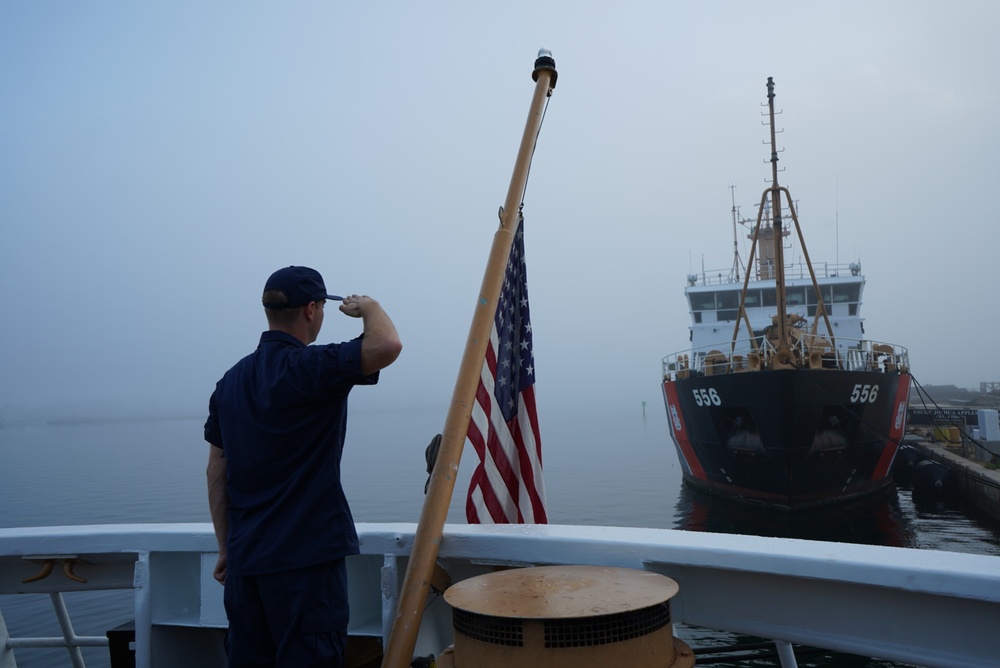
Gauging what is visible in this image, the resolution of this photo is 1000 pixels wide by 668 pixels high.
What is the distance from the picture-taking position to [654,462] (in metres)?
40.5

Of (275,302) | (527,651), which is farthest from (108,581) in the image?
(527,651)

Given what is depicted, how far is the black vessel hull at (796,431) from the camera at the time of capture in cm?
1527

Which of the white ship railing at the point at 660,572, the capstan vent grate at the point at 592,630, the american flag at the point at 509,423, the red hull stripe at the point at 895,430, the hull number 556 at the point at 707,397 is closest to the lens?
the capstan vent grate at the point at 592,630

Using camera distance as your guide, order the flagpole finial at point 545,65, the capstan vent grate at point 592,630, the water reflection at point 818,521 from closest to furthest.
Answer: the capstan vent grate at point 592,630 < the flagpole finial at point 545,65 < the water reflection at point 818,521

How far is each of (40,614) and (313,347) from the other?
1068cm

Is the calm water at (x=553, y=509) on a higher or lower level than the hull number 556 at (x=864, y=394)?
lower

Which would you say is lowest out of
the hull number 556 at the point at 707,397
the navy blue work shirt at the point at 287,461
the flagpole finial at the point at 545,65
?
the hull number 556 at the point at 707,397

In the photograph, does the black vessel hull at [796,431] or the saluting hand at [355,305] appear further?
the black vessel hull at [796,431]

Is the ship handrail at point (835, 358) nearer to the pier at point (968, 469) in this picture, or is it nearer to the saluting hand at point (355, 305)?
the pier at point (968, 469)

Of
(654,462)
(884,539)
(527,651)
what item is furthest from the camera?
(654,462)

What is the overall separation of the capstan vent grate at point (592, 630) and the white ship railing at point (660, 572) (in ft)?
1.81

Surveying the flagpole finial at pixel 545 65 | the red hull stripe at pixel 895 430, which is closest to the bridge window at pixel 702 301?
the red hull stripe at pixel 895 430

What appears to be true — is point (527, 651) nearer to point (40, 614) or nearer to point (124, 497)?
point (40, 614)

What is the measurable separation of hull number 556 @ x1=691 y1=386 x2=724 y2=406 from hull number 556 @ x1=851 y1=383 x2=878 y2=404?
2869mm
